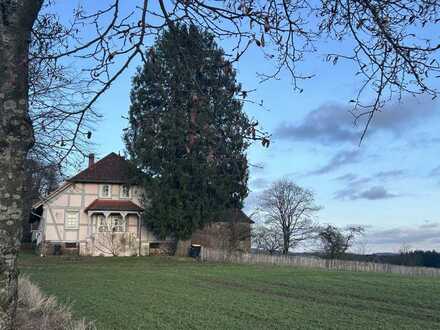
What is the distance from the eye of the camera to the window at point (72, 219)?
42844 mm

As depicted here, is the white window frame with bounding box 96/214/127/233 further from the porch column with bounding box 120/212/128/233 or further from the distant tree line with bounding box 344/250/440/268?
the distant tree line with bounding box 344/250/440/268

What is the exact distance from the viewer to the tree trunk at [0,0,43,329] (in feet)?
12.9

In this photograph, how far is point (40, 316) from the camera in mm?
8836

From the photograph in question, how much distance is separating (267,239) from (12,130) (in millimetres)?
63307

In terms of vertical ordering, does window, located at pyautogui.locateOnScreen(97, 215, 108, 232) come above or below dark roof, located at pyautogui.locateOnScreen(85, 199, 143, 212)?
below

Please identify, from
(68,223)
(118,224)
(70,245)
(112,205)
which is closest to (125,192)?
(112,205)

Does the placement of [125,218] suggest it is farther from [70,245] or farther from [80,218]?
[70,245]

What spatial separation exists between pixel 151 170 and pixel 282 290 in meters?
20.2

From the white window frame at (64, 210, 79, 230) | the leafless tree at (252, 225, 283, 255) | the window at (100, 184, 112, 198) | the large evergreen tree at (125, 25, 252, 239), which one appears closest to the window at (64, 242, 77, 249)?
the white window frame at (64, 210, 79, 230)

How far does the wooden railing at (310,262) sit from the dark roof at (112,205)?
7204 millimetres

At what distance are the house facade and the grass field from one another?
1154cm

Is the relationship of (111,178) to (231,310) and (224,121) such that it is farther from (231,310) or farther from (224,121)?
(224,121)

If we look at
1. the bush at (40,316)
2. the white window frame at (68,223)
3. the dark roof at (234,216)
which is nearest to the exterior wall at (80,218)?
the white window frame at (68,223)

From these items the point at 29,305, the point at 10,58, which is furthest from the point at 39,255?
the point at 10,58
